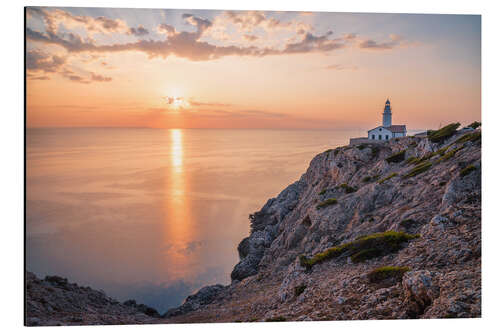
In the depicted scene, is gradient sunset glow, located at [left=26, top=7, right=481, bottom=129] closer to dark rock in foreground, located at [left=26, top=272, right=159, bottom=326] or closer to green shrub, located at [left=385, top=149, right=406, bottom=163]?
dark rock in foreground, located at [left=26, top=272, right=159, bottom=326]

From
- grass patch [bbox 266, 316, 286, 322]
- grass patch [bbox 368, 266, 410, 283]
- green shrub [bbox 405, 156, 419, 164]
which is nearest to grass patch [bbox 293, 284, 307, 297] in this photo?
grass patch [bbox 266, 316, 286, 322]

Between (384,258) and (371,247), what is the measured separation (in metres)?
0.65

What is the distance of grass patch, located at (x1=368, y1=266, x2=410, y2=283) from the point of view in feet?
22.9

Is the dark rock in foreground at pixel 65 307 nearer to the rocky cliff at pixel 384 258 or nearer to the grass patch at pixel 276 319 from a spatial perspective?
the rocky cliff at pixel 384 258

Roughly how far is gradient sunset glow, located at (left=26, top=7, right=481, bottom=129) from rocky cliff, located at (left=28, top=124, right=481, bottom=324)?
121 inches

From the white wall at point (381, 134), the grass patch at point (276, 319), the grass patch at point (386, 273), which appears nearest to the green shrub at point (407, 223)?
the grass patch at point (386, 273)

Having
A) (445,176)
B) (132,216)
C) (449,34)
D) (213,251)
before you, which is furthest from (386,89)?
(132,216)

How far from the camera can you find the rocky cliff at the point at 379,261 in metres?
6.32

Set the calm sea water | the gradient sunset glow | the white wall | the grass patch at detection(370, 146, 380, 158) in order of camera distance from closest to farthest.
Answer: the gradient sunset glow → the calm sea water → the grass patch at detection(370, 146, 380, 158) → the white wall

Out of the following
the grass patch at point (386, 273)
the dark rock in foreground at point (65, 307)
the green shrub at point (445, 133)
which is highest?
the green shrub at point (445, 133)

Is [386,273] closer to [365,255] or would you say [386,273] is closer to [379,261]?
[379,261]

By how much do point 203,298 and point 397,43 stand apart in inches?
510

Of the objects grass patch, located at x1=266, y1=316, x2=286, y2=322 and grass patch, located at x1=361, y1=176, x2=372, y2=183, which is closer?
grass patch, located at x1=266, y1=316, x2=286, y2=322

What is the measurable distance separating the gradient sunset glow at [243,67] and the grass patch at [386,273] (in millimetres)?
6110
